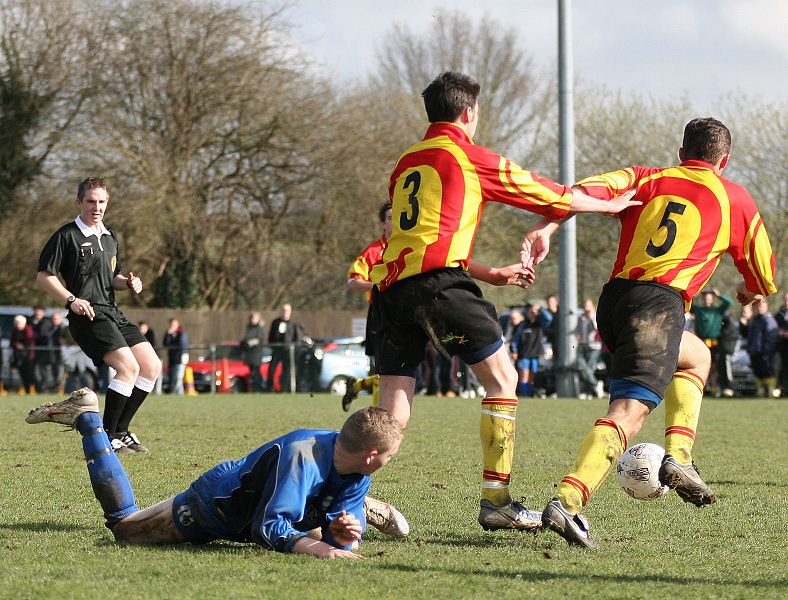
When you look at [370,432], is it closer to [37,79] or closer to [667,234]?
[667,234]

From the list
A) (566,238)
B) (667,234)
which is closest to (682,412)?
(667,234)

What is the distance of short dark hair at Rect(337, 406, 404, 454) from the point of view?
13.6ft

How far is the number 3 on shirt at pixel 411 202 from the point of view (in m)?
5.08

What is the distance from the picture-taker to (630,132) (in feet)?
124

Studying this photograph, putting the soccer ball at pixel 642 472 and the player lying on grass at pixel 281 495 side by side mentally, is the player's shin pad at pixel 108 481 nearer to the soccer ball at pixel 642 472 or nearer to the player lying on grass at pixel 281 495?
the player lying on grass at pixel 281 495

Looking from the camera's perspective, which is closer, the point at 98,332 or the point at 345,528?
the point at 345,528

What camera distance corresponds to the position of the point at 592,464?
16.0 ft

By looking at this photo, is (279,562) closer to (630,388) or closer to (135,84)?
(630,388)

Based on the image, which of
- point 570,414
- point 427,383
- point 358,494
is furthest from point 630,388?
point 427,383

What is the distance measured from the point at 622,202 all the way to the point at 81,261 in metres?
4.75

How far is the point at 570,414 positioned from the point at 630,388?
31.1ft

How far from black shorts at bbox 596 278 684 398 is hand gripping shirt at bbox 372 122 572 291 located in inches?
22.6

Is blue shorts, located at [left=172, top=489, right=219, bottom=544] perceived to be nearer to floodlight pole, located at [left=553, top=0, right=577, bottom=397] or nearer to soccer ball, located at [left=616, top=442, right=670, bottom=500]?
soccer ball, located at [left=616, top=442, right=670, bottom=500]

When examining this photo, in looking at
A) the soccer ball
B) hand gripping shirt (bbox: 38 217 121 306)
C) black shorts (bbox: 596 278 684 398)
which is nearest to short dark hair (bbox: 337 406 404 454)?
black shorts (bbox: 596 278 684 398)
